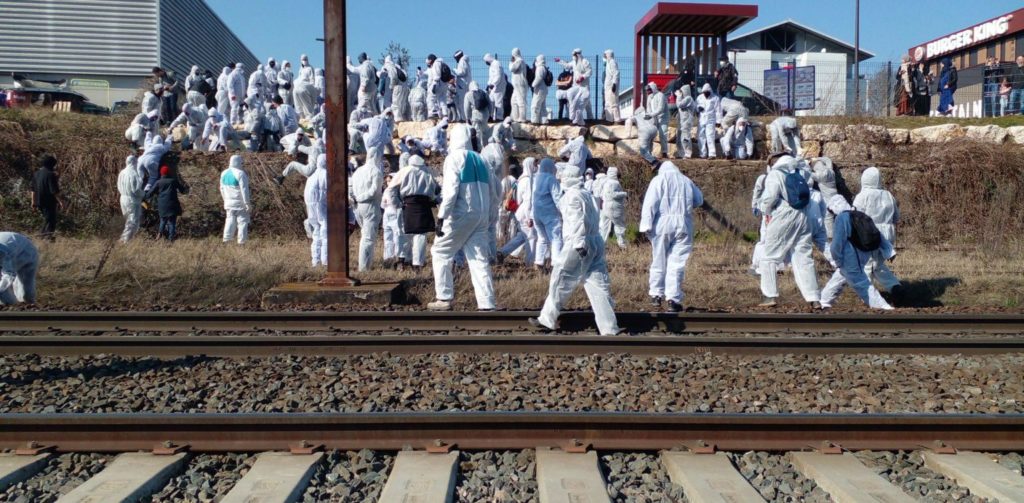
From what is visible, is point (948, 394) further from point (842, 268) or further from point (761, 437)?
point (842, 268)

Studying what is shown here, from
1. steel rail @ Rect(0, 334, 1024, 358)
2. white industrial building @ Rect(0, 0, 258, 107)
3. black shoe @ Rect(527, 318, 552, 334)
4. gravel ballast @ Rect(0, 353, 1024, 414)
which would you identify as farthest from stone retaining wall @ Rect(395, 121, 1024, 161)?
white industrial building @ Rect(0, 0, 258, 107)

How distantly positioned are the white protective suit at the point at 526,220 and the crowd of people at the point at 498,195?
1.3 inches

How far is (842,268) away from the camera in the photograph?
34.5 feet

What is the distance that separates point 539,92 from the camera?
72.8ft

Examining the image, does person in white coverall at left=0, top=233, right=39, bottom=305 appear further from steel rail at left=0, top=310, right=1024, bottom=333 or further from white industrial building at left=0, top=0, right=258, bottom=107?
white industrial building at left=0, top=0, right=258, bottom=107

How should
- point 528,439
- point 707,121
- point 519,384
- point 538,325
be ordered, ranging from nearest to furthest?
point 528,439 < point 519,384 < point 538,325 < point 707,121

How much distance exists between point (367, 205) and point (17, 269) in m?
4.78

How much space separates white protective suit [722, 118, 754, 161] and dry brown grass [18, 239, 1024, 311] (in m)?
8.07

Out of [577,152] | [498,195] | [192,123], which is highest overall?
[192,123]

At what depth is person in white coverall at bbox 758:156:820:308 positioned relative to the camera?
1021cm

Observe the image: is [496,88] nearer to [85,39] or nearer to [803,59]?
[803,59]

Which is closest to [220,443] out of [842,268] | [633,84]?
[842,268]

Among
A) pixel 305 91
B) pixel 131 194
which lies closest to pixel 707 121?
pixel 305 91

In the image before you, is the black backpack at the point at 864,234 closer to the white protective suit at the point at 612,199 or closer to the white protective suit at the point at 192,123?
the white protective suit at the point at 612,199
